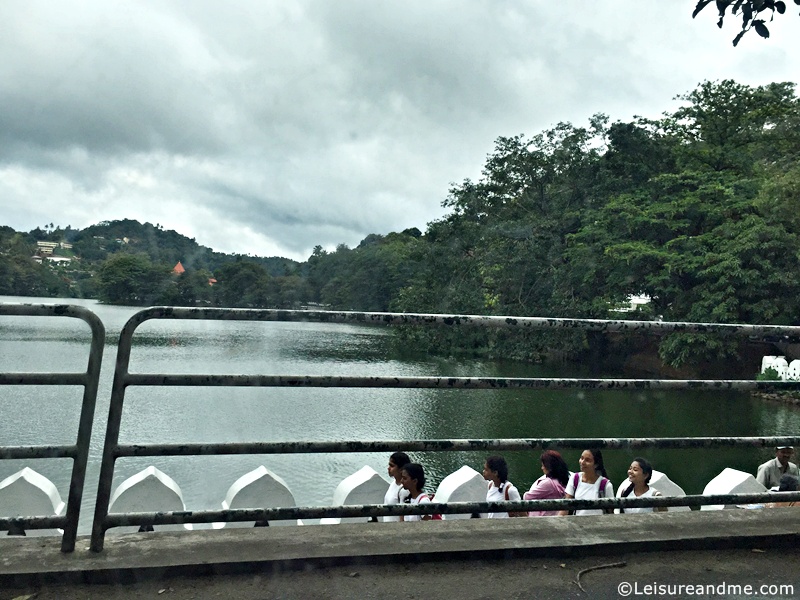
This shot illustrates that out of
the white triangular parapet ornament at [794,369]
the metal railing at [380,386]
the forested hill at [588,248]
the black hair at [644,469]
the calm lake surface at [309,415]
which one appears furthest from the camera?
the forested hill at [588,248]

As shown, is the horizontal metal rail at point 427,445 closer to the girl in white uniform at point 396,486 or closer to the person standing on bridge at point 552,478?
the girl in white uniform at point 396,486

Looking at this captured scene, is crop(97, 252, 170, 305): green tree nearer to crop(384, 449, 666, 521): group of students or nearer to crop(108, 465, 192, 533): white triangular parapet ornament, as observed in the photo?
crop(108, 465, 192, 533): white triangular parapet ornament

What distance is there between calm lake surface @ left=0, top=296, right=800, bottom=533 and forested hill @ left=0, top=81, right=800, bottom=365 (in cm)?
210

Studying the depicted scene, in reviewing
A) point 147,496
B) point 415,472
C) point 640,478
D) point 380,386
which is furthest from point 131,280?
point 380,386

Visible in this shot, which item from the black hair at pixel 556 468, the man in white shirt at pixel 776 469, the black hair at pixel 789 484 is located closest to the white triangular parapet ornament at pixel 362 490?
the black hair at pixel 556 468

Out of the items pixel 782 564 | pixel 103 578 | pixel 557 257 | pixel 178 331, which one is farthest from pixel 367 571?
pixel 557 257

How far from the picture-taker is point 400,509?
2.41m

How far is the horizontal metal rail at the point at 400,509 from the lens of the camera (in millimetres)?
2217

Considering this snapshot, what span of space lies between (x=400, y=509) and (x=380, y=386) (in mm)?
435

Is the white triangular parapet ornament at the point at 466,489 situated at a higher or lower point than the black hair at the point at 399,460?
lower

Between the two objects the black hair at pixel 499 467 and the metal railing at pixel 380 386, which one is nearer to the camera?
the metal railing at pixel 380 386

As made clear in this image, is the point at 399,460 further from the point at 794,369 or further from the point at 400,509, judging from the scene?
the point at 794,369

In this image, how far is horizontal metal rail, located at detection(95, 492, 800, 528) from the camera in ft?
7.27

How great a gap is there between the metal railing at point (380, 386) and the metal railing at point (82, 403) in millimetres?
63
